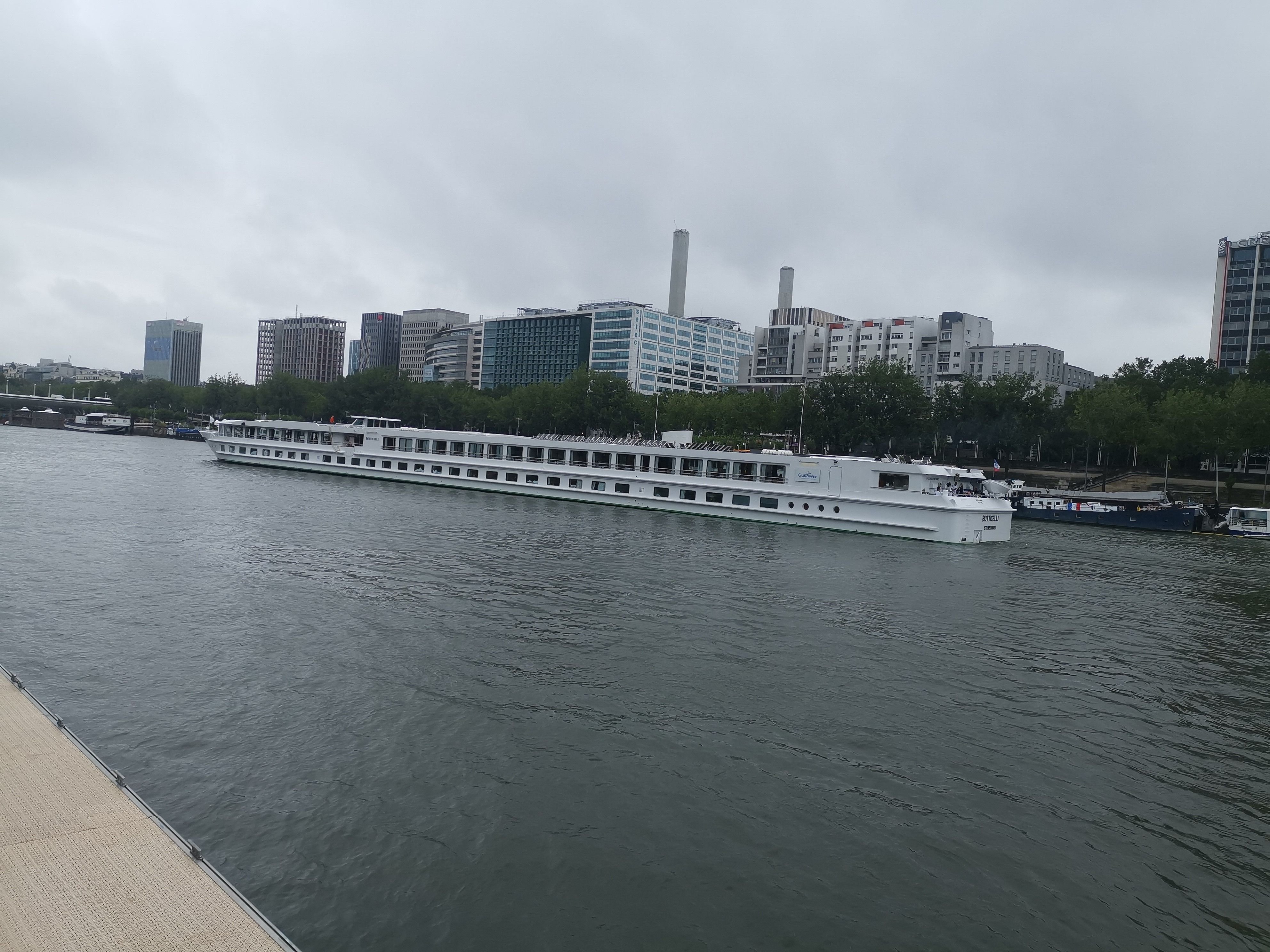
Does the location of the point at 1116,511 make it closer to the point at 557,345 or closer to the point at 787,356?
the point at 787,356

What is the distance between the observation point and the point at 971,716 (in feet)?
54.4

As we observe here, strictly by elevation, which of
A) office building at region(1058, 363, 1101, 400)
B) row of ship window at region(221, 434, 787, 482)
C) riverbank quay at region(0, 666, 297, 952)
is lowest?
riverbank quay at region(0, 666, 297, 952)

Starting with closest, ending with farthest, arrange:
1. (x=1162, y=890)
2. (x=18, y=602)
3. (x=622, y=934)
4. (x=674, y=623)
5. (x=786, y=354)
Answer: (x=622, y=934)
(x=1162, y=890)
(x=18, y=602)
(x=674, y=623)
(x=786, y=354)

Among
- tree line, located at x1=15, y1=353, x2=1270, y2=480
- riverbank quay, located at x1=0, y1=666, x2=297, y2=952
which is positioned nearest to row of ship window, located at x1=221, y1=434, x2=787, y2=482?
tree line, located at x1=15, y1=353, x2=1270, y2=480

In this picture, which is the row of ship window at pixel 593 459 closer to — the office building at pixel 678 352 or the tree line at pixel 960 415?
the tree line at pixel 960 415

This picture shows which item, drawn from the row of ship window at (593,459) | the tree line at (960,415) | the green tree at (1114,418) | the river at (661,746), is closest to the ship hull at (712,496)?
→ the row of ship window at (593,459)

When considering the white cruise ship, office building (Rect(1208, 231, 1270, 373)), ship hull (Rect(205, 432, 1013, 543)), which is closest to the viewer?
ship hull (Rect(205, 432, 1013, 543))

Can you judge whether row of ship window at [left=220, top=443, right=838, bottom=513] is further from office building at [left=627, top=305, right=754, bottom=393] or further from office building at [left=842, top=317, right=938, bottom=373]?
office building at [left=842, top=317, right=938, bottom=373]

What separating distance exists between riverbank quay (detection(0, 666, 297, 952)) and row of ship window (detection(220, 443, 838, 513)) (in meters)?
44.6

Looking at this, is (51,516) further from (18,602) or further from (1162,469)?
(1162,469)

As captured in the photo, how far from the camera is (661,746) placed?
1408cm

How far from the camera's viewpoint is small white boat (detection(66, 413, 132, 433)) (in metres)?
159

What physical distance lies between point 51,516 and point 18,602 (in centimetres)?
1886

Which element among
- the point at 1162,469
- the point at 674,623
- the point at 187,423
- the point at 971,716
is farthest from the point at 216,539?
the point at 187,423
